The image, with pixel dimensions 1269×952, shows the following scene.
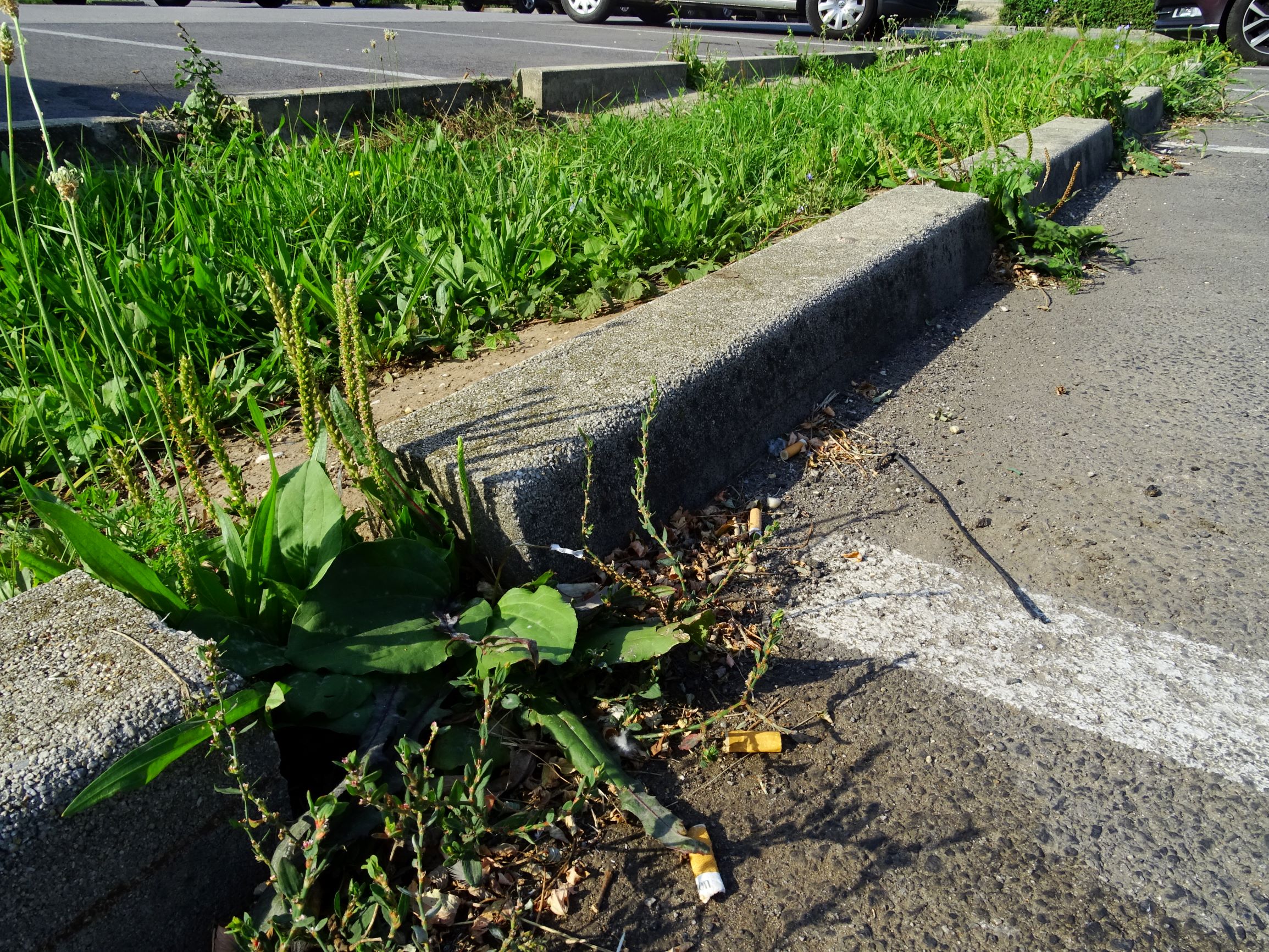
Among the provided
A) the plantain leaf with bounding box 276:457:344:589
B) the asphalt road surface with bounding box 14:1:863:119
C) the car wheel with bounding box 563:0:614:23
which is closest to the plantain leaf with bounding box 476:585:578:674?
the plantain leaf with bounding box 276:457:344:589

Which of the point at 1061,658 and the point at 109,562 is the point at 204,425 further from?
the point at 1061,658

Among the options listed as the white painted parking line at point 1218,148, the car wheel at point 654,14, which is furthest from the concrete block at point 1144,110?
the car wheel at point 654,14

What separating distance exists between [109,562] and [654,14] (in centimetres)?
1416

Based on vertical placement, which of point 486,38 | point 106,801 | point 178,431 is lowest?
point 106,801

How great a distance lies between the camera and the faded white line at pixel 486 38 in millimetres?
9484

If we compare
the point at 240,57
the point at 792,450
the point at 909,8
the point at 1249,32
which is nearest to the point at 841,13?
the point at 909,8

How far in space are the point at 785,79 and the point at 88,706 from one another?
6148 mm

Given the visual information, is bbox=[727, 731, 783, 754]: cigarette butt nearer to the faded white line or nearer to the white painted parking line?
the white painted parking line

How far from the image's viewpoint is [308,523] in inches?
63.2

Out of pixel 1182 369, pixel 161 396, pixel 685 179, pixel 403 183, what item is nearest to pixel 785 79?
pixel 685 179

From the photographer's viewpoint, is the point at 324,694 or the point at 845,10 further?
the point at 845,10

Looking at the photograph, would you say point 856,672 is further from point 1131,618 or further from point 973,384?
point 973,384

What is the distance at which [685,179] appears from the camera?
3.83 metres

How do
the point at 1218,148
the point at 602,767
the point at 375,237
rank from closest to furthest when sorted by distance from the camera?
the point at 602,767 → the point at 375,237 → the point at 1218,148
